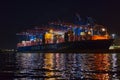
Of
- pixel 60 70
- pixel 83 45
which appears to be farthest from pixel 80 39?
pixel 60 70

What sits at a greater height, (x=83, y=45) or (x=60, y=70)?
(x=83, y=45)

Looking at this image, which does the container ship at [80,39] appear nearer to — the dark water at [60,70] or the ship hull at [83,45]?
the ship hull at [83,45]

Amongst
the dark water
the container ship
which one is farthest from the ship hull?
the dark water

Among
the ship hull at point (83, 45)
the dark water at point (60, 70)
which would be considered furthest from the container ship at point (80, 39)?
the dark water at point (60, 70)

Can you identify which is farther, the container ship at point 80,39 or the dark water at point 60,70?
the container ship at point 80,39

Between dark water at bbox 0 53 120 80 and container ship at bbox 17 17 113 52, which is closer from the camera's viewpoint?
dark water at bbox 0 53 120 80

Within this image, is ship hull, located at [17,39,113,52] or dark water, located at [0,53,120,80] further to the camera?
ship hull, located at [17,39,113,52]

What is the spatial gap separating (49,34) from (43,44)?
6246 mm

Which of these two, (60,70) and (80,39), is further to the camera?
(80,39)

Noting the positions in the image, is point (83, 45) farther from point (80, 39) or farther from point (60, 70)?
point (60, 70)

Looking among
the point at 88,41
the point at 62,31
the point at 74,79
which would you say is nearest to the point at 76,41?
the point at 88,41

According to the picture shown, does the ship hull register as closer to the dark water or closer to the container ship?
the container ship

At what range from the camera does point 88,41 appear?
175m

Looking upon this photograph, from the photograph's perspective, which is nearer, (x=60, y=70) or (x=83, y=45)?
(x=60, y=70)
